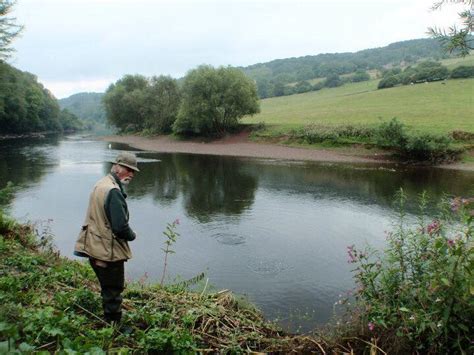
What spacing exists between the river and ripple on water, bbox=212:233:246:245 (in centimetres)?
4

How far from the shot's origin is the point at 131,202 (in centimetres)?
2217

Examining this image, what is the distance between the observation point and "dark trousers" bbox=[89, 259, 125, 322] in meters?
5.79

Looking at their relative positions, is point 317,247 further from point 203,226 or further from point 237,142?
point 237,142

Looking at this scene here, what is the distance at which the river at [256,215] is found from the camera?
462 inches

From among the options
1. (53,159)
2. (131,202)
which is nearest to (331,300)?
(131,202)

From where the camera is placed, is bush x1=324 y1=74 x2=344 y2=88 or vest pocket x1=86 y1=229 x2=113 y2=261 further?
bush x1=324 y1=74 x2=344 y2=88

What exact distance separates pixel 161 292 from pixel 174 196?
16.4m

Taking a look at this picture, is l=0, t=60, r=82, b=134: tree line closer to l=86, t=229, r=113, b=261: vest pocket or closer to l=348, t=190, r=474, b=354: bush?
l=86, t=229, r=113, b=261: vest pocket

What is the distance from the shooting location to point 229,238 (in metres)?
15.9

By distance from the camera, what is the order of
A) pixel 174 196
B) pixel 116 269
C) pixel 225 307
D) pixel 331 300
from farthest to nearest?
pixel 174 196, pixel 331 300, pixel 225 307, pixel 116 269

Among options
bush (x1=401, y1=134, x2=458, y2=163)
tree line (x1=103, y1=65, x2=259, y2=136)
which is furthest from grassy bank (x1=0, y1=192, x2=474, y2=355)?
tree line (x1=103, y1=65, x2=259, y2=136)

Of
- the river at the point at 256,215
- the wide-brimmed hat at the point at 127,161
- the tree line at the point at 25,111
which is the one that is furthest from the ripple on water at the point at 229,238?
the tree line at the point at 25,111

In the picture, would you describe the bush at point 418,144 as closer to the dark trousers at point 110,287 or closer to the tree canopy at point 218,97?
the tree canopy at point 218,97

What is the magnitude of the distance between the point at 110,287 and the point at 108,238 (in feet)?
2.50
